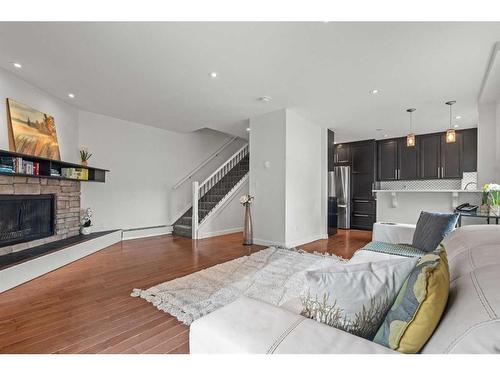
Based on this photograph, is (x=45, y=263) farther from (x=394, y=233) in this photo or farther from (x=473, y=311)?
(x=394, y=233)

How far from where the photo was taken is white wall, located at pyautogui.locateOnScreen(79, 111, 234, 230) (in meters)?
4.82

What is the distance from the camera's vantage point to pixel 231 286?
2.57 metres

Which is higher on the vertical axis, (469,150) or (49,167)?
(469,150)

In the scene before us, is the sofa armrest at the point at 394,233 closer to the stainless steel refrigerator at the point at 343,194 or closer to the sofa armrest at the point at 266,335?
the sofa armrest at the point at 266,335

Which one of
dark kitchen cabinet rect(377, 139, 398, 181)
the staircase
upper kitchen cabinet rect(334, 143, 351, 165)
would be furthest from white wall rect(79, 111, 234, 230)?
dark kitchen cabinet rect(377, 139, 398, 181)

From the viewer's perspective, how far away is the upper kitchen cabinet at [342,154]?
279 inches

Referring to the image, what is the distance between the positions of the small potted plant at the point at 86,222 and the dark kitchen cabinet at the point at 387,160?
7000mm

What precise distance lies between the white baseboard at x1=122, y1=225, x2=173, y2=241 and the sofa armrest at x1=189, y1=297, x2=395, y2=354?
4.97 m

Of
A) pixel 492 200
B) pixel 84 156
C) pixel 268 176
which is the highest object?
pixel 84 156

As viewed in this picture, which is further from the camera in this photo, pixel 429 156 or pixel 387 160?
pixel 387 160

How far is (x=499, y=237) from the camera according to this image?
116cm

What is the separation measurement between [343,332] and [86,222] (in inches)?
192

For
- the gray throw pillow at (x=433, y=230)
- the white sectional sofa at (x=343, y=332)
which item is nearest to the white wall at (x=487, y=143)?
the gray throw pillow at (x=433, y=230)

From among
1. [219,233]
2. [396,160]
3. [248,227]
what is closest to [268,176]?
[248,227]
